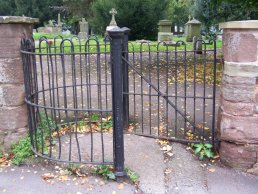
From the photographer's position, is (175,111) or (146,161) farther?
(175,111)

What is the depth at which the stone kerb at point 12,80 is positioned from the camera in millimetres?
3932

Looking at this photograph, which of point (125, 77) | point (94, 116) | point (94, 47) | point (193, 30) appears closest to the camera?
point (125, 77)

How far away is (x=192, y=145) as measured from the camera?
4.33 m

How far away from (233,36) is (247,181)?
1590 mm

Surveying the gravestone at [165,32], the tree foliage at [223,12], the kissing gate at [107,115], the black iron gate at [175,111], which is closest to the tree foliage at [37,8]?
the gravestone at [165,32]

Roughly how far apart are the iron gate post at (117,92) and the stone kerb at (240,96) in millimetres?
1210

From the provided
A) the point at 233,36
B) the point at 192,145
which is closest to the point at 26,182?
the point at 192,145

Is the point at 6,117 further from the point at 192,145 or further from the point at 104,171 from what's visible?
the point at 192,145

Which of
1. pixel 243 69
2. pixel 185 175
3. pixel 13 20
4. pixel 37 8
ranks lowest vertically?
pixel 185 175

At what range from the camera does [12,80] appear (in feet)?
13.2

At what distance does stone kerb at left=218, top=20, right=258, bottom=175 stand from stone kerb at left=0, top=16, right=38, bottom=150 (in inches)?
96.6

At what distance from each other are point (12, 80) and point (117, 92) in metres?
1.45

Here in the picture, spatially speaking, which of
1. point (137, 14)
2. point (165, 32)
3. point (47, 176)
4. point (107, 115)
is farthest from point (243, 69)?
point (137, 14)

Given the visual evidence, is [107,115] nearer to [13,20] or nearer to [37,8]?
[13,20]
